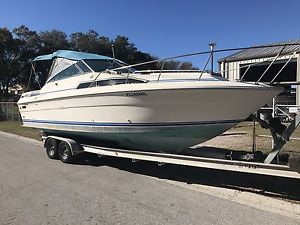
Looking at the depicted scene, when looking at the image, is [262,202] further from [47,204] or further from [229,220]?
[47,204]

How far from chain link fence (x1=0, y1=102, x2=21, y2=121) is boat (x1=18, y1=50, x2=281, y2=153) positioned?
21002 mm

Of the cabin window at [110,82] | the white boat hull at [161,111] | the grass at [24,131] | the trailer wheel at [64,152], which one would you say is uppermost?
the cabin window at [110,82]

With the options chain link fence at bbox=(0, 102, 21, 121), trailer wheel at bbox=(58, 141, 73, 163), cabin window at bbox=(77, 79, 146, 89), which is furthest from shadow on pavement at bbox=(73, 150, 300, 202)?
chain link fence at bbox=(0, 102, 21, 121)

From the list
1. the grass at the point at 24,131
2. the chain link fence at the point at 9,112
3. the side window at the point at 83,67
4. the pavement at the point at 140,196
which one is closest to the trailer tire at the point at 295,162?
the pavement at the point at 140,196

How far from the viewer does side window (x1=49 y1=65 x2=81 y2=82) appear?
9.78 m

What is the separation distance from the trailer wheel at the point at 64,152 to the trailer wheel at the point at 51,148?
22 cm

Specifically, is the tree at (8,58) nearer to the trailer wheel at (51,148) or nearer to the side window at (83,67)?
the trailer wheel at (51,148)

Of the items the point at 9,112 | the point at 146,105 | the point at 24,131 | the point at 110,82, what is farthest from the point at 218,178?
the point at 9,112

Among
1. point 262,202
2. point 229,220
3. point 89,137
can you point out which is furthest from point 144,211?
point 89,137

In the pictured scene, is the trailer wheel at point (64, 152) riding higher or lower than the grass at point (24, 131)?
higher

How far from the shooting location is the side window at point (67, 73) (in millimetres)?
9781

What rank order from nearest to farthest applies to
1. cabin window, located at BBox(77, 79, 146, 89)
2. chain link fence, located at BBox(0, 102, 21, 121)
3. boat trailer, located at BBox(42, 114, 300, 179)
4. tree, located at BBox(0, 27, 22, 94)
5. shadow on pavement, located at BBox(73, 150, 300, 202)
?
boat trailer, located at BBox(42, 114, 300, 179) < shadow on pavement, located at BBox(73, 150, 300, 202) < cabin window, located at BBox(77, 79, 146, 89) < chain link fence, located at BBox(0, 102, 21, 121) < tree, located at BBox(0, 27, 22, 94)

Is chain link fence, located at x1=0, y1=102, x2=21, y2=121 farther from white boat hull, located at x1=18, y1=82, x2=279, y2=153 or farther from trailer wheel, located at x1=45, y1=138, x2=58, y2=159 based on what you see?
white boat hull, located at x1=18, y1=82, x2=279, y2=153

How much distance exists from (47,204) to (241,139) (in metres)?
7.95
